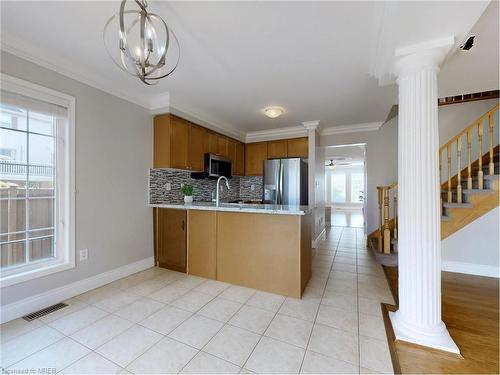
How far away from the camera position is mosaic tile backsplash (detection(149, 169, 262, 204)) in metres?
3.32

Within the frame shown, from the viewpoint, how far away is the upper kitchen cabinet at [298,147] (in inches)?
173

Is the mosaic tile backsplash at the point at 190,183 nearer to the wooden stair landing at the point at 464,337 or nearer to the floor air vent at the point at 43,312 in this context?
the floor air vent at the point at 43,312

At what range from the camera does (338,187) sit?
12383 millimetres

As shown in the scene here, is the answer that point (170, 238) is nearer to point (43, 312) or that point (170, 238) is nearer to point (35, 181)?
point (43, 312)

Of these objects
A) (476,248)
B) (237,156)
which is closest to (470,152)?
(476,248)

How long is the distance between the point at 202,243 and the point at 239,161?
2419 mm

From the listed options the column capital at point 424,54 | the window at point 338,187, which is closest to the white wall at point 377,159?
the column capital at point 424,54

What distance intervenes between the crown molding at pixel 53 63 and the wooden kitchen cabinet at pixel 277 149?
2.81m

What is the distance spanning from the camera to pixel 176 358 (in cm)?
148

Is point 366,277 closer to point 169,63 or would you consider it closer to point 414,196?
point 414,196

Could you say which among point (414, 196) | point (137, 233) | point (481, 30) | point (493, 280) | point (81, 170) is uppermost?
point (481, 30)

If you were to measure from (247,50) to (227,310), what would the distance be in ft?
7.93

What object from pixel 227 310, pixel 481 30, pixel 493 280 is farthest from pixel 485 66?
pixel 227 310

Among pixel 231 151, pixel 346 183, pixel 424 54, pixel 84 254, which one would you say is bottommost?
pixel 84 254
